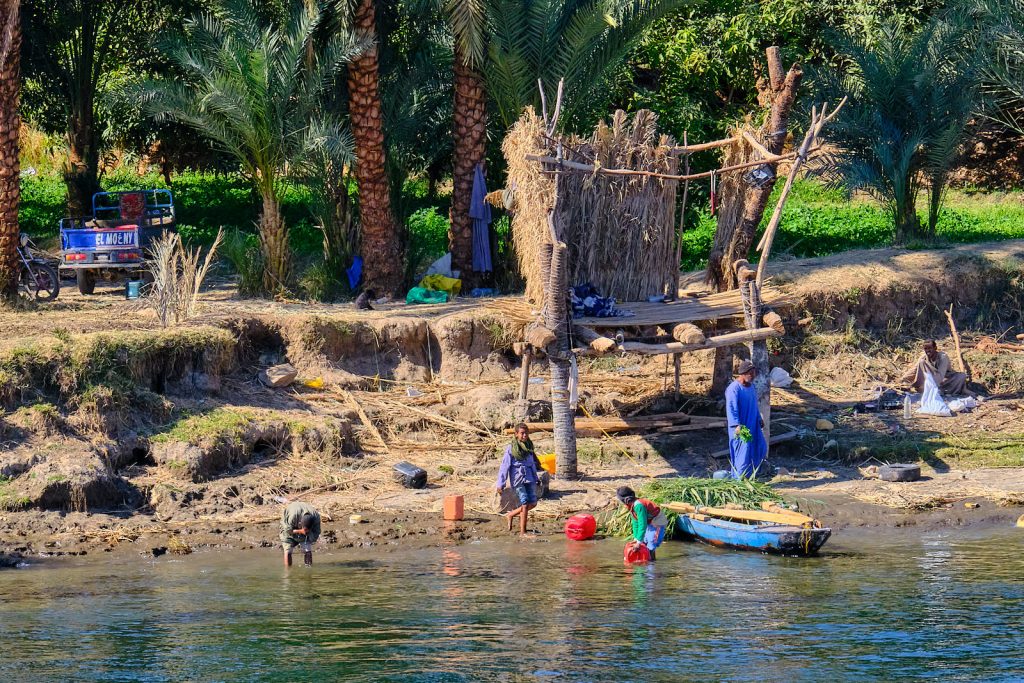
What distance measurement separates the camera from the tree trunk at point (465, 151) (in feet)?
67.4

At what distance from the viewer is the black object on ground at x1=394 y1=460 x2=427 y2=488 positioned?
14977 mm

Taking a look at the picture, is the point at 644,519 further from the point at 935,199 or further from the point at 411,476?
the point at 935,199

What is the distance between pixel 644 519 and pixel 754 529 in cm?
107

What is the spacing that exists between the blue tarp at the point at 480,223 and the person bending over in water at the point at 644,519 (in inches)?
333

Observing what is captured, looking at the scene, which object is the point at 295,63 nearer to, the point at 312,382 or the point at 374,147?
the point at 374,147

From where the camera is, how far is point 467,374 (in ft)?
59.3

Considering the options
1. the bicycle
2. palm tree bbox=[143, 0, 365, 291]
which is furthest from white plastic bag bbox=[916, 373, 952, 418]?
the bicycle

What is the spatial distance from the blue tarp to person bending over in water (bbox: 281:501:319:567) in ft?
28.9

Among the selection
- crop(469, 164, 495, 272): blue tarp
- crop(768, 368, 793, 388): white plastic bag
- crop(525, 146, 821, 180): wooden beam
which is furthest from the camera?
crop(469, 164, 495, 272): blue tarp

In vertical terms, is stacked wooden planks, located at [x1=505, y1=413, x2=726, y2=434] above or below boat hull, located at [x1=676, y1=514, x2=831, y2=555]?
above

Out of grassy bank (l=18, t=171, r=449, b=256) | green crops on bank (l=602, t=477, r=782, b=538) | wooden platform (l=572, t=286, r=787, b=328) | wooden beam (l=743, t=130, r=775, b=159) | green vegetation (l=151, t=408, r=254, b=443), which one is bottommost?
green crops on bank (l=602, t=477, r=782, b=538)

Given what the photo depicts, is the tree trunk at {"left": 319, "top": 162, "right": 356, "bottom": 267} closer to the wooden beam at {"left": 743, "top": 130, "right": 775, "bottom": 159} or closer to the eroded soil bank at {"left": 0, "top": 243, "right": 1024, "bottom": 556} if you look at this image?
the eroded soil bank at {"left": 0, "top": 243, "right": 1024, "bottom": 556}

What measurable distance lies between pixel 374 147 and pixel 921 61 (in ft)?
27.6

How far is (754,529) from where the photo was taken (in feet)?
42.8
